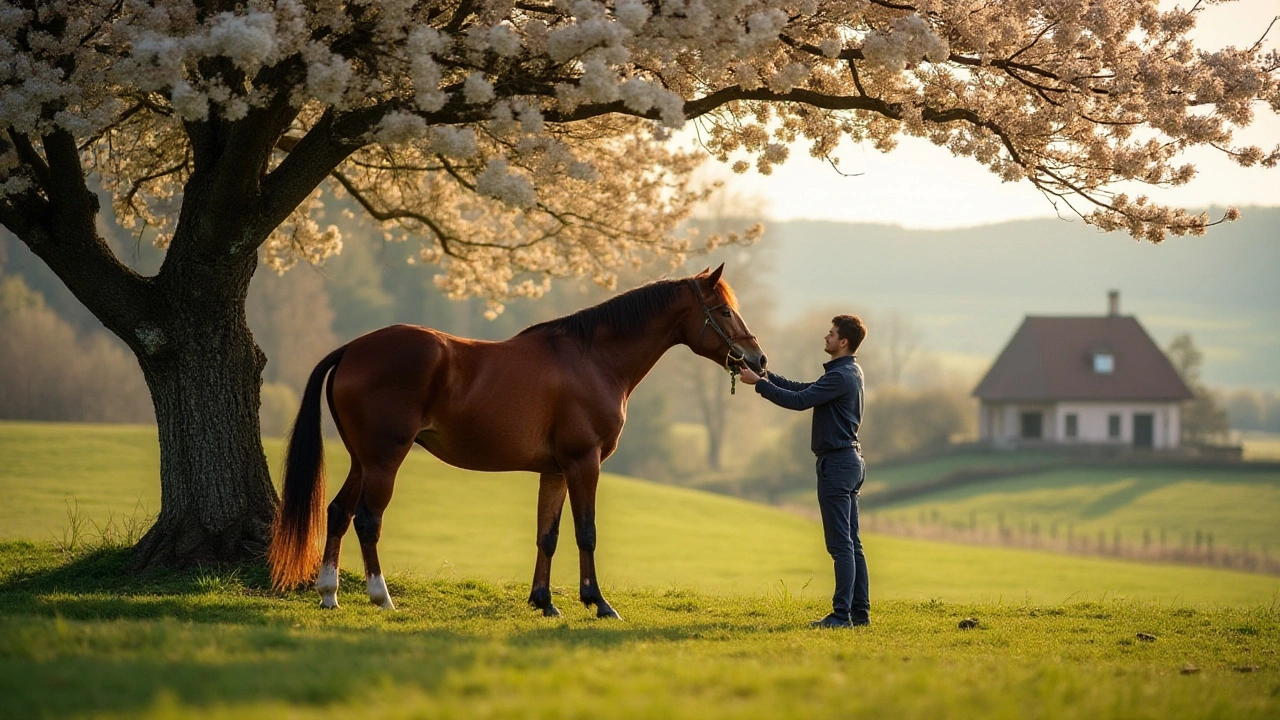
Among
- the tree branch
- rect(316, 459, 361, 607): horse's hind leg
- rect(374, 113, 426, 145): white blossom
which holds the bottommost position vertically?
rect(316, 459, 361, 607): horse's hind leg

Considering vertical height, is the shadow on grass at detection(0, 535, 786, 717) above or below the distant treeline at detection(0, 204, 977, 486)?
below

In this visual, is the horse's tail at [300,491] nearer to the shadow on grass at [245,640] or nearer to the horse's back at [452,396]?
the horse's back at [452,396]

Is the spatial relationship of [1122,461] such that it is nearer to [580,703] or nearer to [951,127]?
[951,127]

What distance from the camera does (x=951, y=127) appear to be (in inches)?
388

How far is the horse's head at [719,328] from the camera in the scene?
867 cm

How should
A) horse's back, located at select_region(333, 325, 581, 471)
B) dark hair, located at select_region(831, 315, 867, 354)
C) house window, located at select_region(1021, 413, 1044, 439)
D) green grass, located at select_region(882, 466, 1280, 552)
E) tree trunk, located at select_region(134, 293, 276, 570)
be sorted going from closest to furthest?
horse's back, located at select_region(333, 325, 581, 471)
dark hair, located at select_region(831, 315, 867, 354)
tree trunk, located at select_region(134, 293, 276, 570)
green grass, located at select_region(882, 466, 1280, 552)
house window, located at select_region(1021, 413, 1044, 439)

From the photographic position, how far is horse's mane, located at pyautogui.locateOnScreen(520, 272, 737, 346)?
877 centimetres

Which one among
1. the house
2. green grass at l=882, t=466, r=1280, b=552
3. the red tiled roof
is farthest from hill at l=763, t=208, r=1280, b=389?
green grass at l=882, t=466, r=1280, b=552

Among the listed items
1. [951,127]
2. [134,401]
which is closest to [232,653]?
[951,127]

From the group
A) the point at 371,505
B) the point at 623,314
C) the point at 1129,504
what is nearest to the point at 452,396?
the point at 371,505

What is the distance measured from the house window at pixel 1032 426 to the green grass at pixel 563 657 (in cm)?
5012

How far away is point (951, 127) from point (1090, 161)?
1276 millimetres

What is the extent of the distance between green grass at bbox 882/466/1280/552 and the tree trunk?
32.9m

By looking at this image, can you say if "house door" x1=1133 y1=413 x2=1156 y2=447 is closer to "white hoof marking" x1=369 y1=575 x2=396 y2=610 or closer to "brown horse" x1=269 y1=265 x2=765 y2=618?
"brown horse" x1=269 y1=265 x2=765 y2=618
